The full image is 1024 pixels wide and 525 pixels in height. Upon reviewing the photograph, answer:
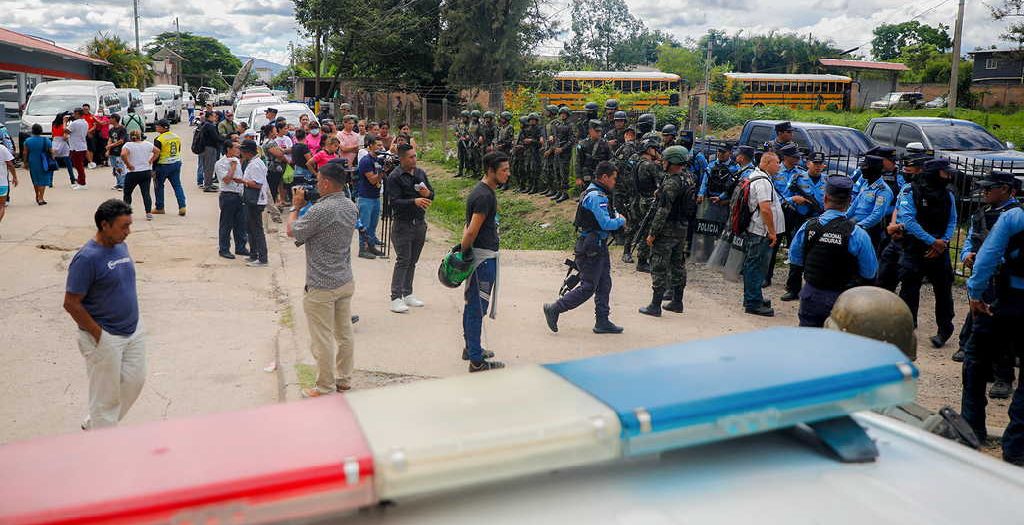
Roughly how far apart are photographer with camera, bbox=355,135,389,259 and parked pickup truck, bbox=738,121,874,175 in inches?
256

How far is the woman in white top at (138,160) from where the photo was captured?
13148 millimetres

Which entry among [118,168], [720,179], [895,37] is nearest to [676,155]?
[720,179]

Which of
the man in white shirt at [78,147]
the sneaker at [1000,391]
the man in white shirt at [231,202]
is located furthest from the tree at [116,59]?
the sneaker at [1000,391]

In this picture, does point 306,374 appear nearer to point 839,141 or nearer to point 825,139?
point 825,139

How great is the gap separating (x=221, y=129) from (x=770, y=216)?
1253cm

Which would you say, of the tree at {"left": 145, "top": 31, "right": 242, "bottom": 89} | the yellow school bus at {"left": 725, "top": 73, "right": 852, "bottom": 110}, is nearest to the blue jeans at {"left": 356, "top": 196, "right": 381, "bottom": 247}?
the yellow school bus at {"left": 725, "top": 73, "right": 852, "bottom": 110}

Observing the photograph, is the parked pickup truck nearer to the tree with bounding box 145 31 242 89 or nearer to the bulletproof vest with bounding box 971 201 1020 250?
the bulletproof vest with bounding box 971 201 1020 250

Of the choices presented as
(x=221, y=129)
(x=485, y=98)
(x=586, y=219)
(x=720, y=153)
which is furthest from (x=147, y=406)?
(x=485, y=98)

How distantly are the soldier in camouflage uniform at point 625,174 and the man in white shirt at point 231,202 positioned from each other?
5.07m

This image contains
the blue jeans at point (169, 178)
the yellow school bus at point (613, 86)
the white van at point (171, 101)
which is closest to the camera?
the blue jeans at point (169, 178)

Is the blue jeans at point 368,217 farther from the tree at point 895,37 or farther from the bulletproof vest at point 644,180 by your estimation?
the tree at point 895,37

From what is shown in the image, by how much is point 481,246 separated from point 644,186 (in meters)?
4.39

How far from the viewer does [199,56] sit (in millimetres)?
118812

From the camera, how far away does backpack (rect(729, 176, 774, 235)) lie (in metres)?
8.82
